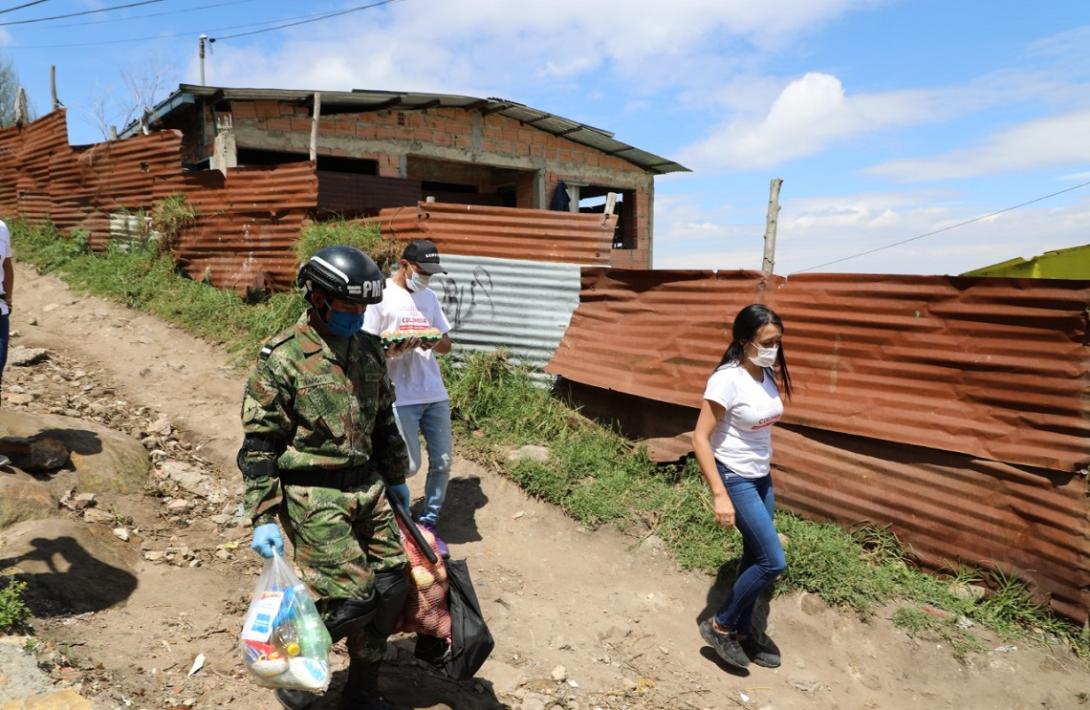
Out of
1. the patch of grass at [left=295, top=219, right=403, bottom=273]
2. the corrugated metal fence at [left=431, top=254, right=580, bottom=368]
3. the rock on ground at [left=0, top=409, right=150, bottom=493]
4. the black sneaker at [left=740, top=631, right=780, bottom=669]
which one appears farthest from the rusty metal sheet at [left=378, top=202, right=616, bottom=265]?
the black sneaker at [left=740, top=631, right=780, bottom=669]

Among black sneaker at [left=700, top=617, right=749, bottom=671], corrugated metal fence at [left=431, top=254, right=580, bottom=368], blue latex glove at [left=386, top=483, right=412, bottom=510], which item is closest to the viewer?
blue latex glove at [left=386, top=483, right=412, bottom=510]

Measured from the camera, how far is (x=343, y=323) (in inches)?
97.0

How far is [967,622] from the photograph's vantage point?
4008mm

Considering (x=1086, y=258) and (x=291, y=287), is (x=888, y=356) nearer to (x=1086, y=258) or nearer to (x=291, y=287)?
(x=1086, y=258)

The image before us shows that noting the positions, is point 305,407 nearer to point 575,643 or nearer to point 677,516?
point 575,643

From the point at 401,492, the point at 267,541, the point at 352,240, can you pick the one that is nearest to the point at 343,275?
the point at 267,541

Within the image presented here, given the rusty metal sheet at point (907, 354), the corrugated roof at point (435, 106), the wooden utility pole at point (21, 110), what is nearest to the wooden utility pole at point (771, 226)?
the rusty metal sheet at point (907, 354)

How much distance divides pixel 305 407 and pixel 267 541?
1.50 feet

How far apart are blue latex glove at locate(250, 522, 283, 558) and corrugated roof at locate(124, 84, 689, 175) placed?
9.06 m

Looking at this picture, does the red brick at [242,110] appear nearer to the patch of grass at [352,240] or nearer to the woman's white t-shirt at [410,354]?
the patch of grass at [352,240]

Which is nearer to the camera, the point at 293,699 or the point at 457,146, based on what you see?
the point at 293,699

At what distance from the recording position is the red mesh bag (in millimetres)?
2639

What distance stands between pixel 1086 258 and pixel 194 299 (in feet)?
30.4

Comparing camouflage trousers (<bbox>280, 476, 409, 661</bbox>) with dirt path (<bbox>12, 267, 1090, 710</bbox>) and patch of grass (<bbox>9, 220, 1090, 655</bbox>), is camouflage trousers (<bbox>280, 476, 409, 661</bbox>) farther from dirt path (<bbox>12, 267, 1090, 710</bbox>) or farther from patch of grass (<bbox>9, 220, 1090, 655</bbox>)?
patch of grass (<bbox>9, 220, 1090, 655</bbox>)
